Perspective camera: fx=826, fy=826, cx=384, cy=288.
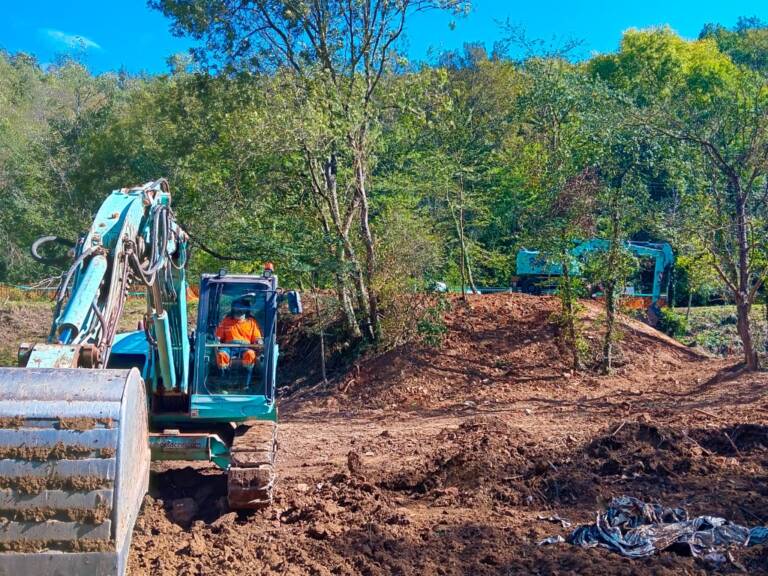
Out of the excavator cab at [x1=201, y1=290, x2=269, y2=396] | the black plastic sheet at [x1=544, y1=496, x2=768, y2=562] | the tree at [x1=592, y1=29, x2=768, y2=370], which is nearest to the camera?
the black plastic sheet at [x1=544, y1=496, x2=768, y2=562]

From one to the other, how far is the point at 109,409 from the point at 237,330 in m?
4.80

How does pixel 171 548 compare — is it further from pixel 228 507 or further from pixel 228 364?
pixel 228 364

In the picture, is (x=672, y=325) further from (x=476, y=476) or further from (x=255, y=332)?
(x=255, y=332)

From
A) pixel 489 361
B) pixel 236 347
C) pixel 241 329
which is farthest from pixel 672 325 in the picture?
pixel 236 347

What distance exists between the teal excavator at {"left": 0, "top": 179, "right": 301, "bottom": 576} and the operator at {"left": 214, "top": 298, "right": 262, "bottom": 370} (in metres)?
0.16

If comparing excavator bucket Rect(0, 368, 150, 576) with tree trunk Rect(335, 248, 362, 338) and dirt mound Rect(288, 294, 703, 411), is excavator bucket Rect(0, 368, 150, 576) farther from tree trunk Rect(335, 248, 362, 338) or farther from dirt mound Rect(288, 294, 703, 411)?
tree trunk Rect(335, 248, 362, 338)

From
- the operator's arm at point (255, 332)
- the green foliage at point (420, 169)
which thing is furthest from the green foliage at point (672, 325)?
the operator's arm at point (255, 332)

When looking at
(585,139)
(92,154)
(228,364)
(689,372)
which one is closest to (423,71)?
(585,139)

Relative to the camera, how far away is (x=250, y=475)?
7.82 metres

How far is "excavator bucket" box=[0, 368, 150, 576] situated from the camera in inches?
168

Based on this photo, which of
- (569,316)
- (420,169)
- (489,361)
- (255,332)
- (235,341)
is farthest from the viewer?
(420,169)

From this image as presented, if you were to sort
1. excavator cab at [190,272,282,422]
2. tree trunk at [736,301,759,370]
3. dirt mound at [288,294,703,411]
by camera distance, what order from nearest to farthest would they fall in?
excavator cab at [190,272,282,422]
tree trunk at [736,301,759,370]
dirt mound at [288,294,703,411]

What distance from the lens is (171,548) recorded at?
6.95 metres

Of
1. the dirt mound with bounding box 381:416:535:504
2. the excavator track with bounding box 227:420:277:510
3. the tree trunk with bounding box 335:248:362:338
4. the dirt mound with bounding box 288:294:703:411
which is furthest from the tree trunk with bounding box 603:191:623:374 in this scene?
the excavator track with bounding box 227:420:277:510
